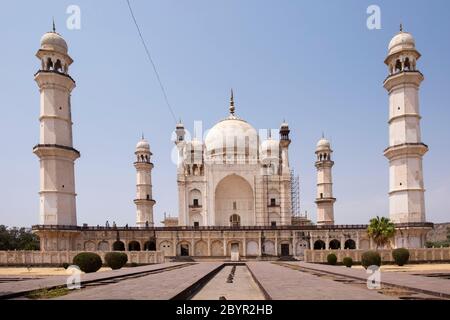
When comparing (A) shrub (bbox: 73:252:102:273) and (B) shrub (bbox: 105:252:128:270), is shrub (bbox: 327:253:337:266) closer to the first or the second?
(B) shrub (bbox: 105:252:128:270)

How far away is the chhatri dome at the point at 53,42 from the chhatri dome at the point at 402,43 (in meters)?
30.8

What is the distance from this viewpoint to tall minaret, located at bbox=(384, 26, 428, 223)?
43812 mm

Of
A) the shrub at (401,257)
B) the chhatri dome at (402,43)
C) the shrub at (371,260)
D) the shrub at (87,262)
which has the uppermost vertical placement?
the chhatri dome at (402,43)

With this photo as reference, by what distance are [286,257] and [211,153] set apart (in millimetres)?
19940

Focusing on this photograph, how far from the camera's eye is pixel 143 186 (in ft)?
203

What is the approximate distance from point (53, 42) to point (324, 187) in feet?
111

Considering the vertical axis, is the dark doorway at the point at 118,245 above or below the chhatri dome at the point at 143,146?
below

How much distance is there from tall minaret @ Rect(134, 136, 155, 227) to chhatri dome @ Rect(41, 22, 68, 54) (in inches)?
726

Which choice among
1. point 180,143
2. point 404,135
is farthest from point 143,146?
point 404,135

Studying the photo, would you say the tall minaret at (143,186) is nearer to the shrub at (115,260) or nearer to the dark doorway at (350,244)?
the dark doorway at (350,244)

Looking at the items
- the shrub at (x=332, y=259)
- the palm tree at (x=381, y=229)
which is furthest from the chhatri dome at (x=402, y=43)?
the shrub at (x=332, y=259)

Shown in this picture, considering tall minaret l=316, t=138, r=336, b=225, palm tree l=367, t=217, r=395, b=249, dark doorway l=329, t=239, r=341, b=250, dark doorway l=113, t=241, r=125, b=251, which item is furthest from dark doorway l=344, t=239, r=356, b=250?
dark doorway l=113, t=241, r=125, b=251

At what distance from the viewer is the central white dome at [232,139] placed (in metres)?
62.3

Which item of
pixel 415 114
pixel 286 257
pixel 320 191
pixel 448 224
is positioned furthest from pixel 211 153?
pixel 448 224
